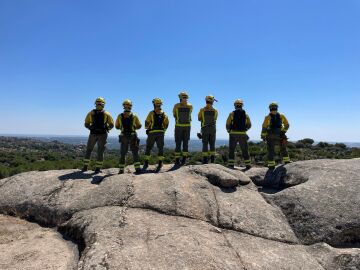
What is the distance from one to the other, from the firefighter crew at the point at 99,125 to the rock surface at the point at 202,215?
123 centimetres

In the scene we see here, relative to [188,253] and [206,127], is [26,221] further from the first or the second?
[206,127]

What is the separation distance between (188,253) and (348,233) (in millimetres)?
6268

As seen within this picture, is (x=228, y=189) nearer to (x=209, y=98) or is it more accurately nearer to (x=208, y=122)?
(x=208, y=122)

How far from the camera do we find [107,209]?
1216 cm

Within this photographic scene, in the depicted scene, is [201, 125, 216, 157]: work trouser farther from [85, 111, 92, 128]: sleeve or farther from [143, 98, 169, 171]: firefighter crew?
[85, 111, 92, 128]: sleeve

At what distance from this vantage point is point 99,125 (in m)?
17.0

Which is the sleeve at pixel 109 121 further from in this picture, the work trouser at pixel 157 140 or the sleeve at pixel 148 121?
the work trouser at pixel 157 140

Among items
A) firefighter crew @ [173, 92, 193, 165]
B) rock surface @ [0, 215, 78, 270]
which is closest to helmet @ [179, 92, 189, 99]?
firefighter crew @ [173, 92, 193, 165]

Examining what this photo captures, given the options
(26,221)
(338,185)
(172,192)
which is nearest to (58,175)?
(26,221)

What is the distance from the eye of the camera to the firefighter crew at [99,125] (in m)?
17.0

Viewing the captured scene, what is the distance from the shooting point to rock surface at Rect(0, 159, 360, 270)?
9.62m

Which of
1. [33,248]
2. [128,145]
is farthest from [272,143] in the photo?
[33,248]

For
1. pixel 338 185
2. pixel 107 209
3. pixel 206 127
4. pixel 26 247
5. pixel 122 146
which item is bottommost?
pixel 26 247

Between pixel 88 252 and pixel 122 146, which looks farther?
pixel 122 146
